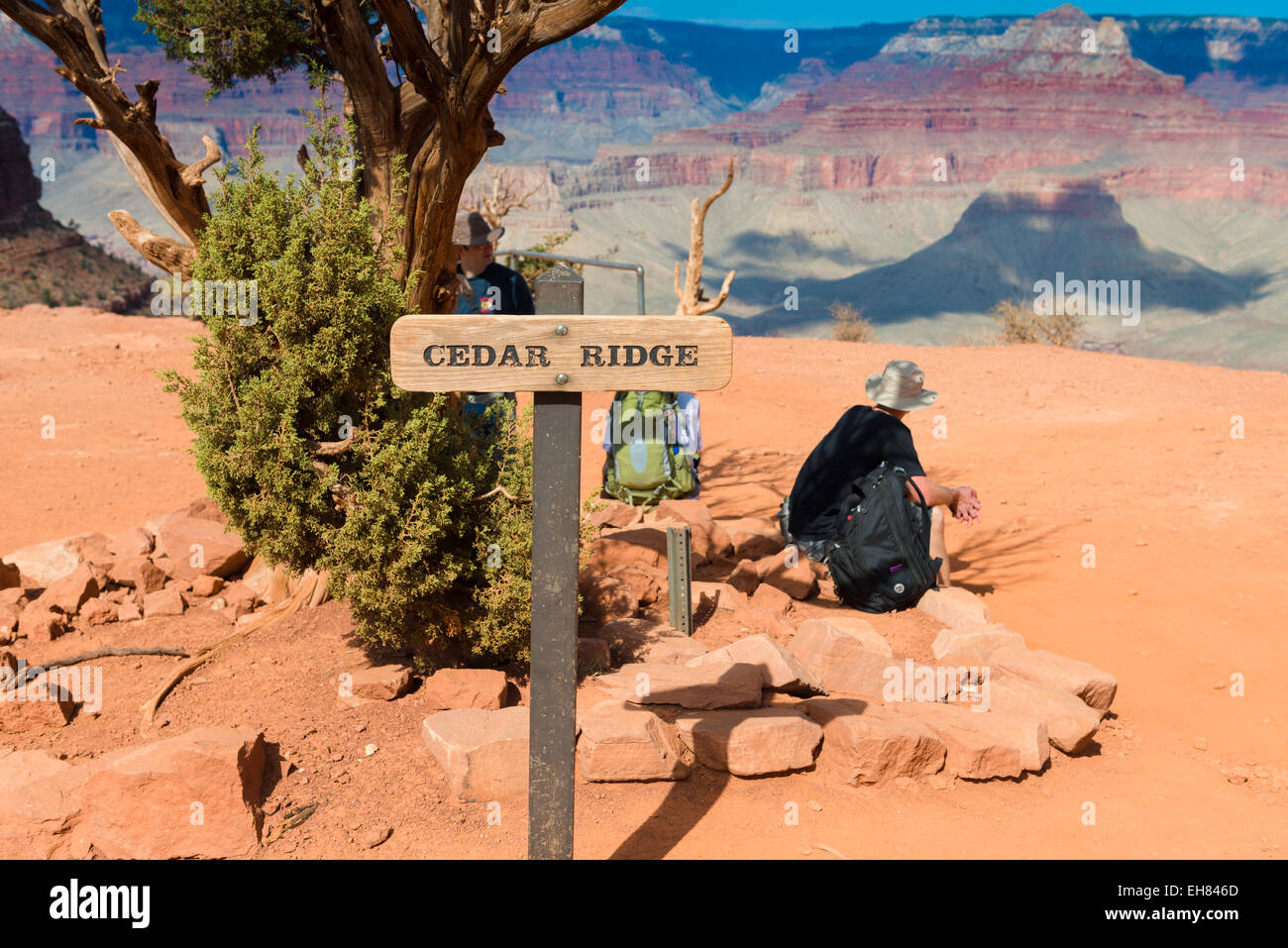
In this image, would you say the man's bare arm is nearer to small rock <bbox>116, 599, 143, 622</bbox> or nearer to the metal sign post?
the metal sign post

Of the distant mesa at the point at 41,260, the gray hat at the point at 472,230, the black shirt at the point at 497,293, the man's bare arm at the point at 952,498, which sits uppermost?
the distant mesa at the point at 41,260

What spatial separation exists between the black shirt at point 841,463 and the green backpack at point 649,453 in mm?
1524

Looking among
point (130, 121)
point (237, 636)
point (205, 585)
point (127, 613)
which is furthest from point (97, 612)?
point (130, 121)

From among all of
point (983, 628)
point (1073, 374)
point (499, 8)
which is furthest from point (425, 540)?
point (1073, 374)

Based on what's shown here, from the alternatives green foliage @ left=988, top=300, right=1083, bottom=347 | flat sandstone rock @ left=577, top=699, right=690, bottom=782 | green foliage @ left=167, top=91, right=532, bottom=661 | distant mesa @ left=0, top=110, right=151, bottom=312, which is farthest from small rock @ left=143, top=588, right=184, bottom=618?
distant mesa @ left=0, top=110, right=151, bottom=312

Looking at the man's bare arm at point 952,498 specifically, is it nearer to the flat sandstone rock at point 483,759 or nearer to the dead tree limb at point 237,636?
the flat sandstone rock at point 483,759

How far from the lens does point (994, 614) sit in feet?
21.1

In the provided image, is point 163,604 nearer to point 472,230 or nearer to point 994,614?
point 472,230

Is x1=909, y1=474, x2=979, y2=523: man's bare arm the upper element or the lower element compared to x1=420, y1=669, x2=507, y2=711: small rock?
upper

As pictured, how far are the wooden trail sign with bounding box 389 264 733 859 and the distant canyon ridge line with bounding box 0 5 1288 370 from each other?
366 feet

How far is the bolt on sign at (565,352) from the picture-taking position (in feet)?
9.71

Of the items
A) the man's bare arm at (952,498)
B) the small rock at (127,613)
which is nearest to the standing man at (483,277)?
the small rock at (127,613)

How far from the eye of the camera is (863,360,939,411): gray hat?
18.8 ft

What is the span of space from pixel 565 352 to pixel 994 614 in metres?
4.37
